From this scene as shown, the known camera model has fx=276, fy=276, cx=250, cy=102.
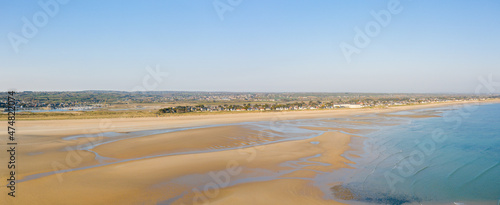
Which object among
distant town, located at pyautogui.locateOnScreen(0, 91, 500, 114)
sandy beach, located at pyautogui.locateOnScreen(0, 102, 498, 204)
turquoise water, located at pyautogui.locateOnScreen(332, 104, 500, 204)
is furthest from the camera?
distant town, located at pyautogui.locateOnScreen(0, 91, 500, 114)

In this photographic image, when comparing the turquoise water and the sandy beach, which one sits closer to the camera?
the sandy beach

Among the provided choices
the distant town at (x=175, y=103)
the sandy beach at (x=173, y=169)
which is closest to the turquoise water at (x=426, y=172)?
the sandy beach at (x=173, y=169)

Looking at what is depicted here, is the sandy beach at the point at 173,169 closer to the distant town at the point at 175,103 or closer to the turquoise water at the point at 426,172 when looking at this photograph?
the turquoise water at the point at 426,172

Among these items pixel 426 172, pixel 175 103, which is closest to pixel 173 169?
pixel 426 172

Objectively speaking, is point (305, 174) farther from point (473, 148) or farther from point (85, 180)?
point (473, 148)

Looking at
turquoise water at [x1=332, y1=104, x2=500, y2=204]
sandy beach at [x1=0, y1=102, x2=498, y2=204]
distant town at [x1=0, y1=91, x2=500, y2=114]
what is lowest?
sandy beach at [x1=0, y1=102, x2=498, y2=204]

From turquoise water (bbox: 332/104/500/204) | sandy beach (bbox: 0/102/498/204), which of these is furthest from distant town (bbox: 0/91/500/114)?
turquoise water (bbox: 332/104/500/204)

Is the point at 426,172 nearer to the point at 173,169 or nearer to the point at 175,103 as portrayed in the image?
the point at 173,169

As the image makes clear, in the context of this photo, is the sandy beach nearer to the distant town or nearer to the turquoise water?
the turquoise water
